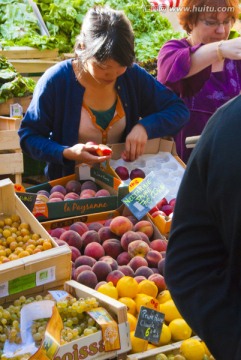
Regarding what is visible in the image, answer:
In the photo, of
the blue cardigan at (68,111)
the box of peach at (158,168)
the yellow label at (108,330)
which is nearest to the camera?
the yellow label at (108,330)

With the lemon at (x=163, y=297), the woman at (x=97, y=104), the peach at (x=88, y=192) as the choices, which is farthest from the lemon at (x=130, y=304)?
the woman at (x=97, y=104)

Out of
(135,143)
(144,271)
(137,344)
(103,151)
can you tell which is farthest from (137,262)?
(135,143)

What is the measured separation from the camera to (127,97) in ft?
9.73

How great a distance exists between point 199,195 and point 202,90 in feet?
7.77

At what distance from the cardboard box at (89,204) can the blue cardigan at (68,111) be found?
7.8 inches

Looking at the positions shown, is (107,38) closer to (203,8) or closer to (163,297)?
(203,8)

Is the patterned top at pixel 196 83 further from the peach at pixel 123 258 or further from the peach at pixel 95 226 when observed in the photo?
the peach at pixel 123 258

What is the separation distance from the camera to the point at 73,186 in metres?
2.74

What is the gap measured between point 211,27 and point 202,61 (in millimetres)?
201

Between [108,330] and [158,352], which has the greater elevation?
[108,330]

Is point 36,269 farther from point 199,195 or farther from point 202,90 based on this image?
point 202,90

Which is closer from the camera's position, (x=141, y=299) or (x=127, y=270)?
(x=141, y=299)

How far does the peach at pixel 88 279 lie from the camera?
2.08 meters

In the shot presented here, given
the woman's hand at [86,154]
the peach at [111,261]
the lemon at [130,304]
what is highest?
the woman's hand at [86,154]
